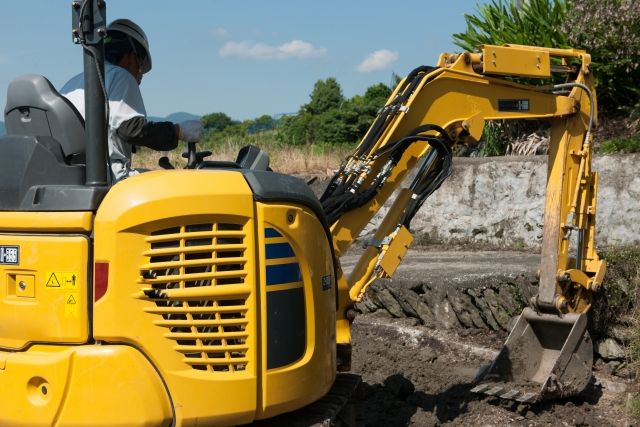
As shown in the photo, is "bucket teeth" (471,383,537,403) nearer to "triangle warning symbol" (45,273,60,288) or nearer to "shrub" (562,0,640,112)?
"triangle warning symbol" (45,273,60,288)

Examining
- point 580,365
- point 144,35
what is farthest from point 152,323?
point 580,365

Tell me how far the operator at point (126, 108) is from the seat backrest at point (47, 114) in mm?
214

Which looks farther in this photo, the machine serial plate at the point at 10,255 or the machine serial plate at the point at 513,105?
the machine serial plate at the point at 513,105

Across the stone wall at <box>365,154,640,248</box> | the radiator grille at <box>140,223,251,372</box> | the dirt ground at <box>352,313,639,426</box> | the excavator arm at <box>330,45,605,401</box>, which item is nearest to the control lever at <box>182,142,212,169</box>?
the radiator grille at <box>140,223,251,372</box>

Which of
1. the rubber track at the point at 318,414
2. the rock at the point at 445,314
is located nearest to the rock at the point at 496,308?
the rock at the point at 445,314

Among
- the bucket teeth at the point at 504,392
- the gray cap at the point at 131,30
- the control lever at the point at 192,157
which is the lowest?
the bucket teeth at the point at 504,392

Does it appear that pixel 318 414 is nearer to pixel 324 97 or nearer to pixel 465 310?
pixel 465 310

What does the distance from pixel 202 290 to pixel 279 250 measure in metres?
0.41

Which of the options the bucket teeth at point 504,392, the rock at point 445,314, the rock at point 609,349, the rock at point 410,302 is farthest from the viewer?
the rock at point 410,302

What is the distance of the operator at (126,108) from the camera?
4531 millimetres

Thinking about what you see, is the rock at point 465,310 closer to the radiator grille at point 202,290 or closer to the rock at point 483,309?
the rock at point 483,309

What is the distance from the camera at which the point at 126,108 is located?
458 cm

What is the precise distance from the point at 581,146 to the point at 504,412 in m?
1.93

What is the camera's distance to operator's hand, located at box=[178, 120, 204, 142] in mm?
4562
